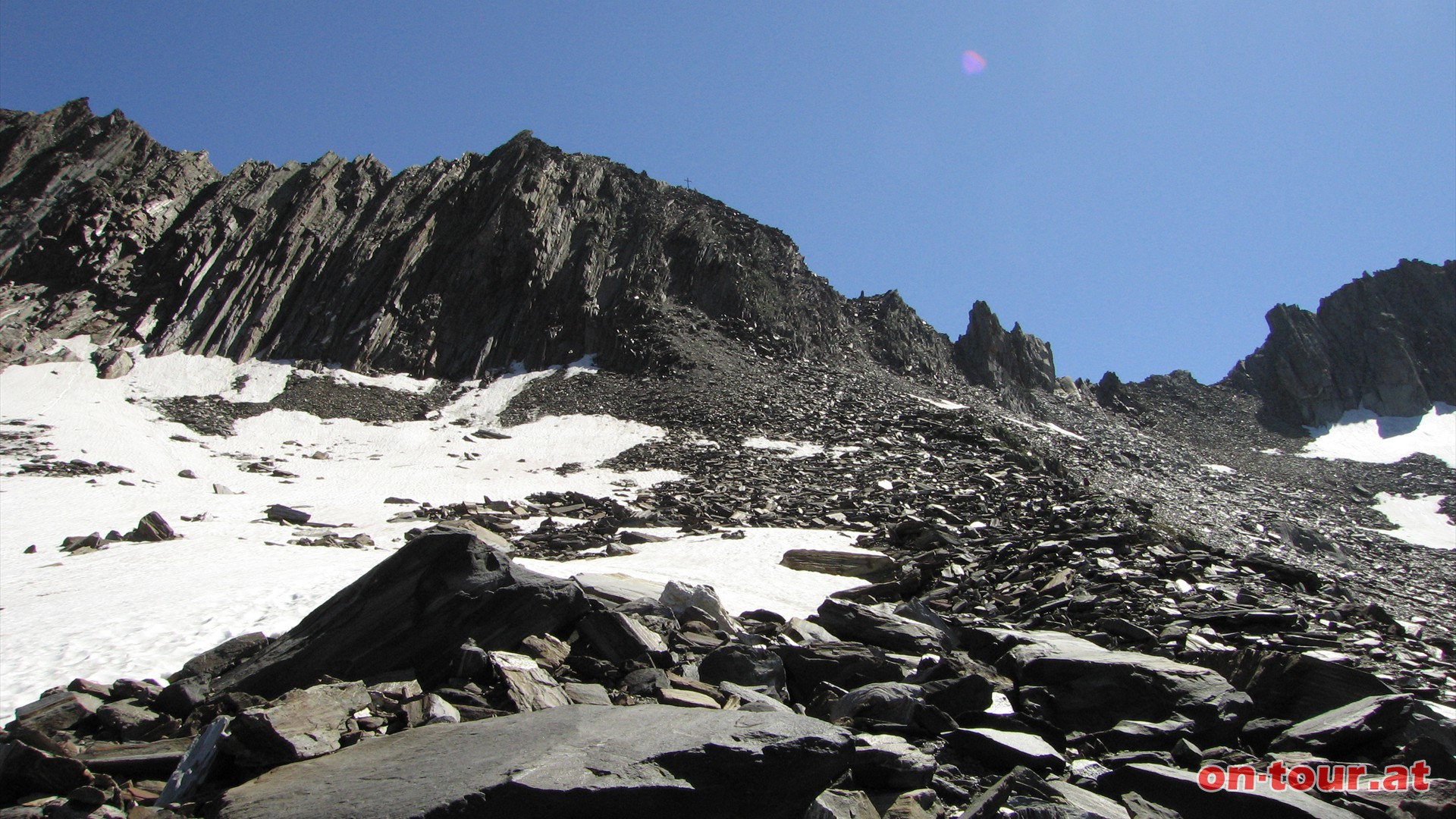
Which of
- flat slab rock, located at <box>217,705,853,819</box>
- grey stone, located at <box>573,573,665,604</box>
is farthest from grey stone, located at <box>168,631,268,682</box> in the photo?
grey stone, located at <box>573,573,665,604</box>

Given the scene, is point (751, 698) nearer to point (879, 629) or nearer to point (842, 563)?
point (879, 629)

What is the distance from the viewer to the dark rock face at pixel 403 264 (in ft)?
179

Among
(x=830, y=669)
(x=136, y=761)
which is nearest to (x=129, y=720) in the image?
(x=136, y=761)

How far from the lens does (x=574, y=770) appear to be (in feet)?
14.0

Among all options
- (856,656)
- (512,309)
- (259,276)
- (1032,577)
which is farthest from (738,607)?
(259,276)

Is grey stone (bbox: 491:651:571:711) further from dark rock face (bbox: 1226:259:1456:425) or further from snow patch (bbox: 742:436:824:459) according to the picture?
dark rock face (bbox: 1226:259:1456:425)

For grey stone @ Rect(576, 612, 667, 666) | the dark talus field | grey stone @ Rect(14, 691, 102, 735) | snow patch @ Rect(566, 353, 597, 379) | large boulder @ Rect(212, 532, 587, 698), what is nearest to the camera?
the dark talus field

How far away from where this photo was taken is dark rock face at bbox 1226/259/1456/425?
77750 mm

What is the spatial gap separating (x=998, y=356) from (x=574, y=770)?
71.9m


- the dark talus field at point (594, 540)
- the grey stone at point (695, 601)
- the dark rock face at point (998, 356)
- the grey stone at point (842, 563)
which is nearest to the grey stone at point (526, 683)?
the dark talus field at point (594, 540)

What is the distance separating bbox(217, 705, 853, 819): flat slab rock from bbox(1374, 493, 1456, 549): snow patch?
170 feet

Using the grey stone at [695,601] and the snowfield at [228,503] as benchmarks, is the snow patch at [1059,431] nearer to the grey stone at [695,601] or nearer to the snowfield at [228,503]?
the snowfield at [228,503]

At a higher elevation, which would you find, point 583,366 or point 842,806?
point 583,366

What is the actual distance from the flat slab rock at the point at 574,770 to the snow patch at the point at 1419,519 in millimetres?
51816
